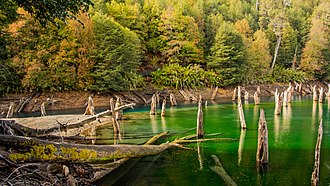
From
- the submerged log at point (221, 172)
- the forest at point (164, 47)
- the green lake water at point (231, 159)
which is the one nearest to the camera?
the submerged log at point (221, 172)

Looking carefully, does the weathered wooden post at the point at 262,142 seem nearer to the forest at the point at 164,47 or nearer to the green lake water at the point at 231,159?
the green lake water at the point at 231,159

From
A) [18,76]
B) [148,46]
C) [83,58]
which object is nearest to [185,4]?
[148,46]

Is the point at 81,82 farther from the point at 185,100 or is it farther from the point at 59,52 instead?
the point at 185,100

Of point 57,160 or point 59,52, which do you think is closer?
point 57,160

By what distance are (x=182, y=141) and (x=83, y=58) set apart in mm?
29211

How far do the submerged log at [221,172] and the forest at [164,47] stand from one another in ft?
29.7

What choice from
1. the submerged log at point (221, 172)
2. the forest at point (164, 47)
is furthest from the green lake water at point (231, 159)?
the forest at point (164, 47)

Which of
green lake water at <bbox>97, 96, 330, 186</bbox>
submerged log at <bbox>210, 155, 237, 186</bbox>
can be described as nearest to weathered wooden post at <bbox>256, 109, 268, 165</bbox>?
green lake water at <bbox>97, 96, 330, 186</bbox>

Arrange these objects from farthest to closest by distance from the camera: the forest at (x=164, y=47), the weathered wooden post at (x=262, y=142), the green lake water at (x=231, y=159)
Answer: the forest at (x=164, y=47)
the weathered wooden post at (x=262, y=142)
the green lake water at (x=231, y=159)

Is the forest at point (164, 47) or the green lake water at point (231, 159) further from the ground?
the forest at point (164, 47)

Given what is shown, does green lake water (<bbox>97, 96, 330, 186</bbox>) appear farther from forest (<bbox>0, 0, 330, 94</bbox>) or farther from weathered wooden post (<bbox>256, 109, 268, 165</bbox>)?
forest (<bbox>0, 0, 330, 94</bbox>)

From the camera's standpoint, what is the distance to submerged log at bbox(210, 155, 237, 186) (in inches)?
497

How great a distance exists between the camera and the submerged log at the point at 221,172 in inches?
497

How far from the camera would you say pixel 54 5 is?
434 inches
